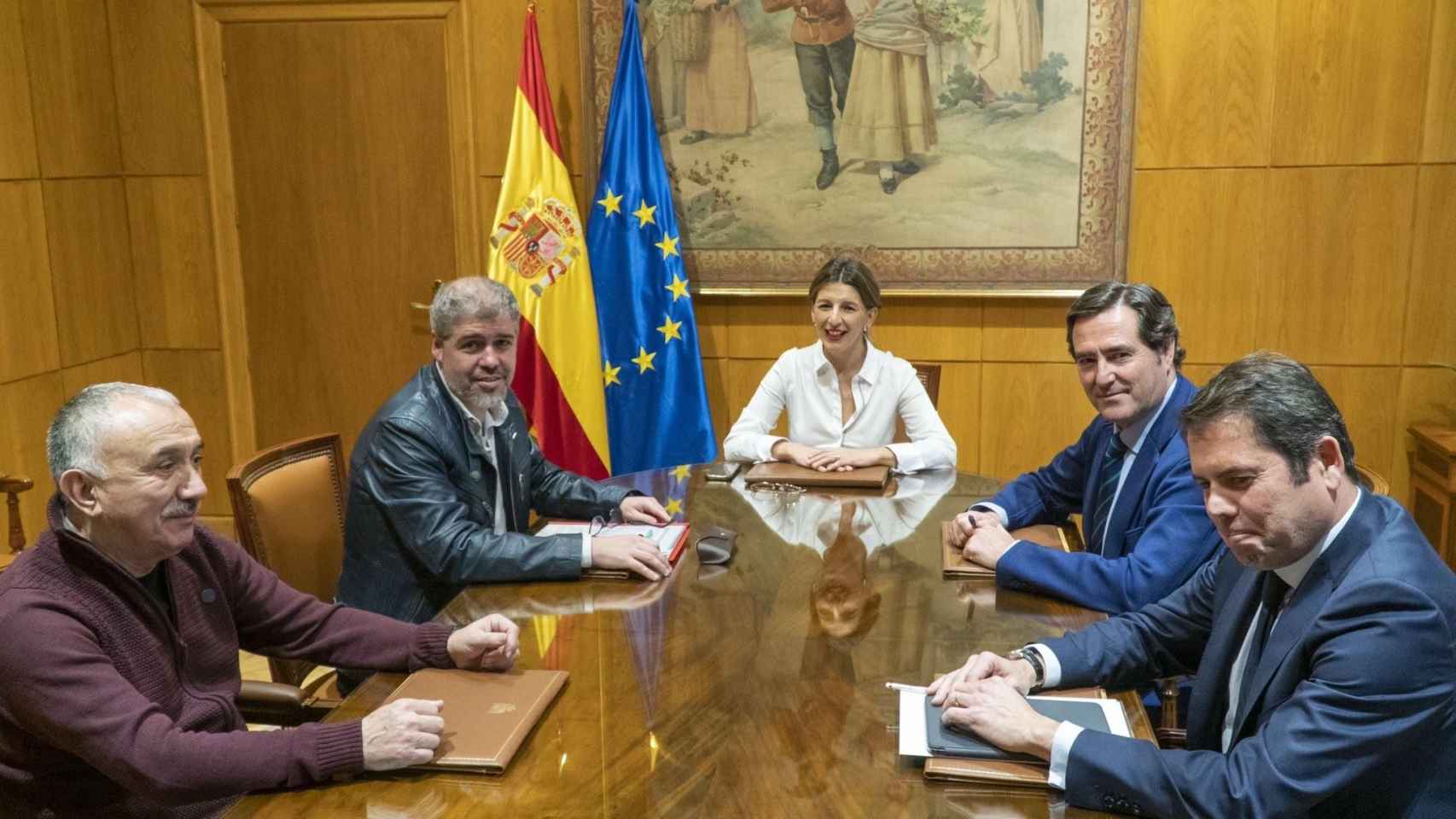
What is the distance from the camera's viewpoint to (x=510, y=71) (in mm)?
4910

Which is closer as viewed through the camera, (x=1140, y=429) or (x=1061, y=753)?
(x=1061, y=753)

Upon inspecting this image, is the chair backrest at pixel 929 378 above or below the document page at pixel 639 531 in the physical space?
above

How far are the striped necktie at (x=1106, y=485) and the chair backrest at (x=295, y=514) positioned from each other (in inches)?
73.7

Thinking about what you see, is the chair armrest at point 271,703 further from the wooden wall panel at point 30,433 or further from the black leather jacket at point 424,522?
the wooden wall panel at point 30,433

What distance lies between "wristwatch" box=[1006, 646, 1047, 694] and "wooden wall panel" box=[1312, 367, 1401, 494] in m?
3.23

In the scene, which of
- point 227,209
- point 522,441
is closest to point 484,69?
point 227,209

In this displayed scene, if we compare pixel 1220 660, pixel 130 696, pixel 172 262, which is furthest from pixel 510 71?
pixel 1220 660

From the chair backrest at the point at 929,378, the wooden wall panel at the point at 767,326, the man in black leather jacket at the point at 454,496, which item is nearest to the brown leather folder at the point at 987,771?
the man in black leather jacket at the point at 454,496

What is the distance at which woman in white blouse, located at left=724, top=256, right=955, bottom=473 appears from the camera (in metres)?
3.81

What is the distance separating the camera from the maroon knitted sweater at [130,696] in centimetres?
164

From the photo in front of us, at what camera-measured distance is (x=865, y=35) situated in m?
4.65

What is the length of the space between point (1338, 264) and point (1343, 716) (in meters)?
3.58

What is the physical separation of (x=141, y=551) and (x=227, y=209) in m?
3.77

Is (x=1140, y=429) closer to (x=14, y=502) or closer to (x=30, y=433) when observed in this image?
(x=14, y=502)
